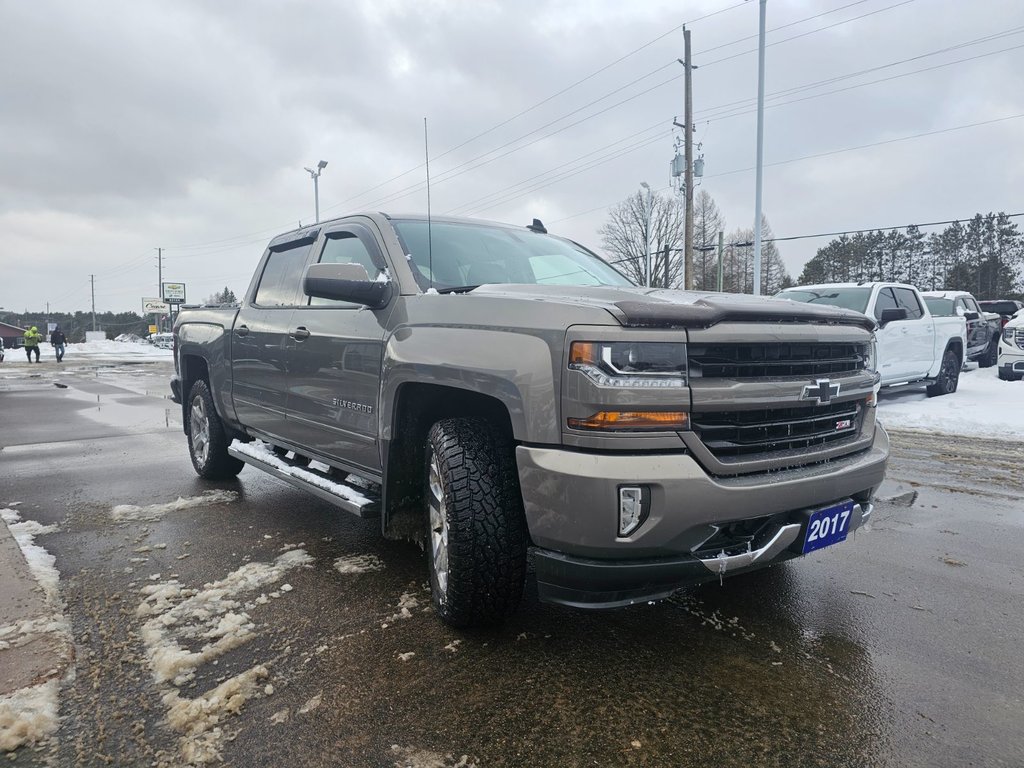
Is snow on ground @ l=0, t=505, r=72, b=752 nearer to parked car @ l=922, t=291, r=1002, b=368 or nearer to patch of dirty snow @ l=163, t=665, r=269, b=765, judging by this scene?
patch of dirty snow @ l=163, t=665, r=269, b=765

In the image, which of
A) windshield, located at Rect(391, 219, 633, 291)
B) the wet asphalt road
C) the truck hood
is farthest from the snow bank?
the truck hood

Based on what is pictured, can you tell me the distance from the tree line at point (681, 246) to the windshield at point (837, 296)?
33.2m

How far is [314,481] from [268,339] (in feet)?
3.58

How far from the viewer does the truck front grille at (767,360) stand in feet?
7.62

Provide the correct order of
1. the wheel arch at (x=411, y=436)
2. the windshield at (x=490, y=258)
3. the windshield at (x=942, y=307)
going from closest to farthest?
the wheel arch at (x=411, y=436) → the windshield at (x=490, y=258) → the windshield at (x=942, y=307)

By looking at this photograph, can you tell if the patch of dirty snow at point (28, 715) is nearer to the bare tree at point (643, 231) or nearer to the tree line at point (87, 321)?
the bare tree at point (643, 231)

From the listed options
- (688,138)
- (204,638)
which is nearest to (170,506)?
(204,638)

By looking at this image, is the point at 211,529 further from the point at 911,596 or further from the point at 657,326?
the point at 911,596

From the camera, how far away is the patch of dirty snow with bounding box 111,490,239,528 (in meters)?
4.52

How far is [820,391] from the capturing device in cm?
260

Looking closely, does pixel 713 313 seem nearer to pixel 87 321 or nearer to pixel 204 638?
pixel 204 638

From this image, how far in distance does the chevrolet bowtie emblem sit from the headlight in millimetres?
620

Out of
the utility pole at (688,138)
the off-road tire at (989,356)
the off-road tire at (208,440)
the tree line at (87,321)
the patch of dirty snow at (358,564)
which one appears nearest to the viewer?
the patch of dirty snow at (358,564)

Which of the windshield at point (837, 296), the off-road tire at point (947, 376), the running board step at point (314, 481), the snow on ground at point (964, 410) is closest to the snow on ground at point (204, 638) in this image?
the running board step at point (314, 481)
